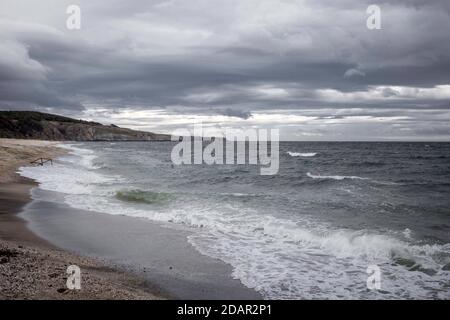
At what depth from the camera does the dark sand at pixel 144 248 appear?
899cm

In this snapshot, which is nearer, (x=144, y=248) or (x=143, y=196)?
(x=144, y=248)

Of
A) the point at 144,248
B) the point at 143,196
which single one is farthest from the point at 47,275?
the point at 143,196

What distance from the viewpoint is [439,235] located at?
1453cm

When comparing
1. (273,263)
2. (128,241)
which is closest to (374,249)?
(273,263)

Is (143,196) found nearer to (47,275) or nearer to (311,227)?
(311,227)

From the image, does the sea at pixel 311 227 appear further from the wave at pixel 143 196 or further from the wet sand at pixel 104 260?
A: the wet sand at pixel 104 260

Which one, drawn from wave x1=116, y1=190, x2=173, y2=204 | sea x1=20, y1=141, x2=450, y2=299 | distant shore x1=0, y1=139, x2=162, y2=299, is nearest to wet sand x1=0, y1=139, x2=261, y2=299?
distant shore x1=0, y1=139, x2=162, y2=299

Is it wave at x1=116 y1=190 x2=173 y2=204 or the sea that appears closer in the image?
the sea

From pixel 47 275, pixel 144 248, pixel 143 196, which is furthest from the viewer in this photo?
pixel 143 196

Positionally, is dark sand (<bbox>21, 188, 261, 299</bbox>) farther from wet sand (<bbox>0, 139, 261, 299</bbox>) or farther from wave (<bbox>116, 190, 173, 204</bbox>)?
wave (<bbox>116, 190, 173, 204</bbox>)

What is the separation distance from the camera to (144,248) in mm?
12195

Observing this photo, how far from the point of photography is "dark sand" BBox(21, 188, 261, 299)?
8.99 meters

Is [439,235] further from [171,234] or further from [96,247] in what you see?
[96,247]

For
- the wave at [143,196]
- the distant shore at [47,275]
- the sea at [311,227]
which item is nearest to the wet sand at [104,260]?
the distant shore at [47,275]
